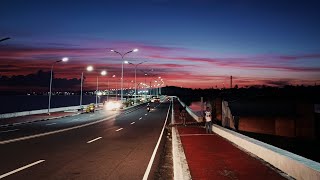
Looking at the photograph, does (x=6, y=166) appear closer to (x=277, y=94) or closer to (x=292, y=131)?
(x=292, y=131)

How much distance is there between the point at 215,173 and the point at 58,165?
5671 millimetres

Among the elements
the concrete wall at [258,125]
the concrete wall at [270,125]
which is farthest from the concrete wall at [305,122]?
the concrete wall at [258,125]

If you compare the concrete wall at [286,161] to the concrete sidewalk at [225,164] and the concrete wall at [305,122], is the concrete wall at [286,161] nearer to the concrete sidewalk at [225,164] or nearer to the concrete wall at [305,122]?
the concrete sidewalk at [225,164]

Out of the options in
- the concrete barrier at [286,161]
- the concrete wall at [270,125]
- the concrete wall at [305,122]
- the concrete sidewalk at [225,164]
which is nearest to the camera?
the concrete barrier at [286,161]

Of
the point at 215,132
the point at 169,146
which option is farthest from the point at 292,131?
the point at 169,146

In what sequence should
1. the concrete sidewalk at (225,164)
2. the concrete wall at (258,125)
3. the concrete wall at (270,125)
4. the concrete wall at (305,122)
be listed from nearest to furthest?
the concrete sidewalk at (225,164) < the concrete wall at (305,122) < the concrete wall at (270,125) < the concrete wall at (258,125)

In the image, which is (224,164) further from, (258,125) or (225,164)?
(258,125)

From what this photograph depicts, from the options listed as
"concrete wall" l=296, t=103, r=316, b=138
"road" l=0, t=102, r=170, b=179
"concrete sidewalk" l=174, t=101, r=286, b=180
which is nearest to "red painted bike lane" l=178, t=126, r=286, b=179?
"concrete sidewalk" l=174, t=101, r=286, b=180

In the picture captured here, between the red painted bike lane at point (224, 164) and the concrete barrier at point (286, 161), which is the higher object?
the concrete barrier at point (286, 161)

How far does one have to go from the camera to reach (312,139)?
5928cm

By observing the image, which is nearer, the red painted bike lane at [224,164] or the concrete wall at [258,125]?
the red painted bike lane at [224,164]

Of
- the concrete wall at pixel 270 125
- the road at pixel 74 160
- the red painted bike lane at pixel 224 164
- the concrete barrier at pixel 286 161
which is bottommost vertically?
the concrete wall at pixel 270 125

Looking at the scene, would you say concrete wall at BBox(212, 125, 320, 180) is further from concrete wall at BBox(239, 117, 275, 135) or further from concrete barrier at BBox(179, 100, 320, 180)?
concrete wall at BBox(239, 117, 275, 135)

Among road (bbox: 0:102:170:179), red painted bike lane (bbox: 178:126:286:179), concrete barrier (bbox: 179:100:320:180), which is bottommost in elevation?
road (bbox: 0:102:170:179)
